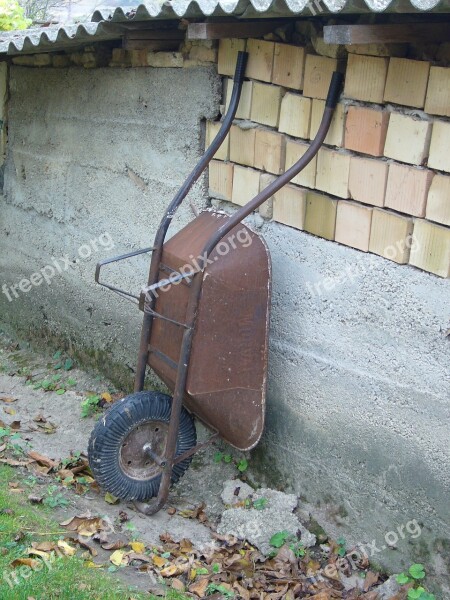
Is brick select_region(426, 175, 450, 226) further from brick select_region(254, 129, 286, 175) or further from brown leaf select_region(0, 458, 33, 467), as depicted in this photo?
brown leaf select_region(0, 458, 33, 467)

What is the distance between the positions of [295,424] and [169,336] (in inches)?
31.8

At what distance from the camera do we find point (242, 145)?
165 inches

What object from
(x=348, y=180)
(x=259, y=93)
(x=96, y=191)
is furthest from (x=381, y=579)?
(x=96, y=191)

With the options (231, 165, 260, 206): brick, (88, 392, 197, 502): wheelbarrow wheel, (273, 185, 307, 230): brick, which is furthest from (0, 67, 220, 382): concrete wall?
(88, 392, 197, 502): wheelbarrow wheel

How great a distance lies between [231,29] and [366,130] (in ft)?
2.87

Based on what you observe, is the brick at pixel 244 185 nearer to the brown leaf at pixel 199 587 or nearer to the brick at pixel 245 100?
the brick at pixel 245 100

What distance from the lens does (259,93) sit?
4012mm

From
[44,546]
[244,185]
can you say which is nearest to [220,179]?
[244,185]

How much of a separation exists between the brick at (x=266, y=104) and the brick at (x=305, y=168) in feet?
0.55

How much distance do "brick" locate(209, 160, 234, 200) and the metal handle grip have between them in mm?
890

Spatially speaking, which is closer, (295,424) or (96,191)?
(295,424)

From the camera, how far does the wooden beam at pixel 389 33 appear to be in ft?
10.00

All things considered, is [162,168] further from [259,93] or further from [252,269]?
[252,269]

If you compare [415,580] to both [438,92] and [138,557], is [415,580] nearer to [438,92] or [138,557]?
[138,557]
